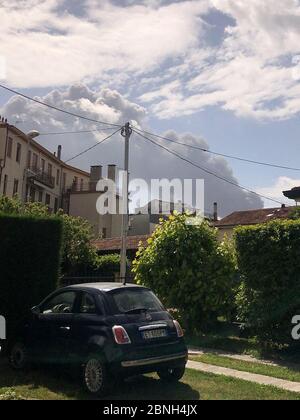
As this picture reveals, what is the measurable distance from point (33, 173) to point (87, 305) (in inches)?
1640

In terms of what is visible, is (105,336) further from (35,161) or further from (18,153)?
(35,161)

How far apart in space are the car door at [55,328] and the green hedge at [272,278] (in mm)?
4740

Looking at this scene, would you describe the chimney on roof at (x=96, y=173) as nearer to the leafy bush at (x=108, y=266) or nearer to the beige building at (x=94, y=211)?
the beige building at (x=94, y=211)

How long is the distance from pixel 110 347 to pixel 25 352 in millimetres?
2330

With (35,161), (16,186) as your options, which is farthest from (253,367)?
(35,161)

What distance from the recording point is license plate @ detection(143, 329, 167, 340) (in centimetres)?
732

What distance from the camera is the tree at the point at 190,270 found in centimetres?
1362

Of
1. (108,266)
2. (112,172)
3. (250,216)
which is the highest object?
(112,172)

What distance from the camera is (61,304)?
8.38 metres

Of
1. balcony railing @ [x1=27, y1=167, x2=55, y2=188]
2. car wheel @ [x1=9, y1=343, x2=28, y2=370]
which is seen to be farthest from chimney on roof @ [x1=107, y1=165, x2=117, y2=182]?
car wheel @ [x1=9, y1=343, x2=28, y2=370]

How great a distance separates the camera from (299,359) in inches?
412

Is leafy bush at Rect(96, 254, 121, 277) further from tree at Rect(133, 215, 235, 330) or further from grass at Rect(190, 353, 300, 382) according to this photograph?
grass at Rect(190, 353, 300, 382)

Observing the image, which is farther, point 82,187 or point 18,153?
point 82,187

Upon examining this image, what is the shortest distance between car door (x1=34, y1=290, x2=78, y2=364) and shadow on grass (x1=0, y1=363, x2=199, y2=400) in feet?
1.00
